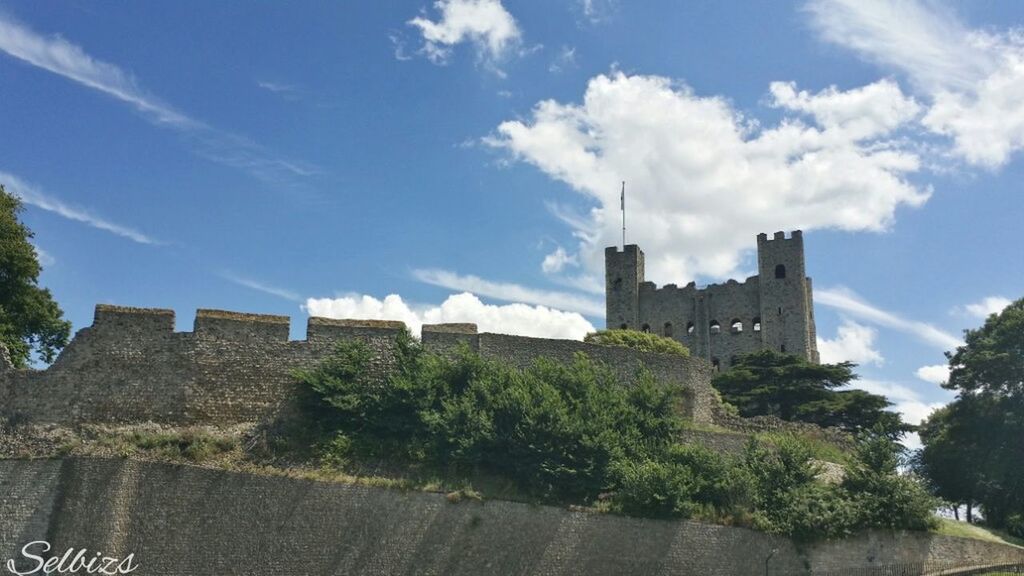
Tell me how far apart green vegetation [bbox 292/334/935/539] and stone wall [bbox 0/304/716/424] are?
67 cm

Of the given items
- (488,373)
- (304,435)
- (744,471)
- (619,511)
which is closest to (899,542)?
(744,471)

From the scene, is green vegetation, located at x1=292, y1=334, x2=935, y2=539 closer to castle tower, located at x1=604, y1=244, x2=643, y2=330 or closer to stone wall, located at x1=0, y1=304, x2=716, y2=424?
stone wall, located at x1=0, y1=304, x2=716, y2=424

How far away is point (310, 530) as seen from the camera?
62.8 ft

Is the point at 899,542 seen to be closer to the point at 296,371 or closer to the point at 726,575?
the point at 726,575

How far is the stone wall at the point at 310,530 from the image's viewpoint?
1884 centimetres

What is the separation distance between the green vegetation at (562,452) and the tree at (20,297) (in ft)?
28.6

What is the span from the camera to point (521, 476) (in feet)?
67.7

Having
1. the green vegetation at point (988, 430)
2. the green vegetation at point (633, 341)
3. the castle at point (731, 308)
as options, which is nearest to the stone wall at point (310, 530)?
the green vegetation at point (988, 430)

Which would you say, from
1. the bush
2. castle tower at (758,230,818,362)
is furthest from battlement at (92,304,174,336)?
castle tower at (758,230,818,362)

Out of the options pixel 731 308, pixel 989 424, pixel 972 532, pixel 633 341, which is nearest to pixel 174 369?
pixel 972 532

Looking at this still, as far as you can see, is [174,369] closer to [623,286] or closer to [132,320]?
[132,320]

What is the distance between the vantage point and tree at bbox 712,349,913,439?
38.1 m

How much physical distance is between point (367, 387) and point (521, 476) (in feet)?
13.4

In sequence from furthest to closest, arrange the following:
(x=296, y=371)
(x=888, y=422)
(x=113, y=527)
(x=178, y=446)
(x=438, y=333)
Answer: (x=888, y=422), (x=438, y=333), (x=296, y=371), (x=178, y=446), (x=113, y=527)
